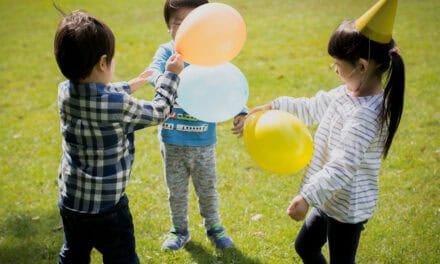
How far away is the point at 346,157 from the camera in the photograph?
206 centimetres

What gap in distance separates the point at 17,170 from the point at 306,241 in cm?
333

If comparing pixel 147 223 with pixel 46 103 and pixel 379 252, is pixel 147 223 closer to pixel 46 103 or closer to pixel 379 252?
pixel 379 252

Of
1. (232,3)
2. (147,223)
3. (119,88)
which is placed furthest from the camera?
(232,3)

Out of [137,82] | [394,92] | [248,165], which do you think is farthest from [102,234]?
[248,165]

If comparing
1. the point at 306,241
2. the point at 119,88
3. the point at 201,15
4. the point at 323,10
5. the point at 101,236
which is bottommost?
the point at 323,10

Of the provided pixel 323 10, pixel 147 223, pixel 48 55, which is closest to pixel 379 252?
pixel 147 223

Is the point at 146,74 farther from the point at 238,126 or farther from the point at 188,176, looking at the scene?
the point at 188,176

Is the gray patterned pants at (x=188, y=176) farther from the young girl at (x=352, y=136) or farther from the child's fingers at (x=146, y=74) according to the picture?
the young girl at (x=352, y=136)

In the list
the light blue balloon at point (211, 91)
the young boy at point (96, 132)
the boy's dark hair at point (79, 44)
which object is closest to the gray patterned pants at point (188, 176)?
the light blue balloon at point (211, 91)

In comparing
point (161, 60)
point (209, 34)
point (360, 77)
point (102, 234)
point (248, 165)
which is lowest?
point (248, 165)

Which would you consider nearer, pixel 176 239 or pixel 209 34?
pixel 209 34

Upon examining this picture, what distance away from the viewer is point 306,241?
254cm

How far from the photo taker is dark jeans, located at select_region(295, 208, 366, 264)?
7.50 ft

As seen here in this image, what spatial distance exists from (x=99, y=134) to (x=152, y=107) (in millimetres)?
280
